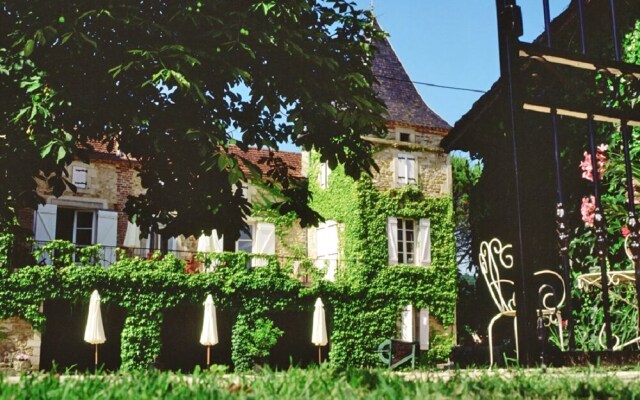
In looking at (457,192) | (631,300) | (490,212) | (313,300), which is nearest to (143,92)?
(490,212)

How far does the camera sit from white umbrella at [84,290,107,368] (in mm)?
16906

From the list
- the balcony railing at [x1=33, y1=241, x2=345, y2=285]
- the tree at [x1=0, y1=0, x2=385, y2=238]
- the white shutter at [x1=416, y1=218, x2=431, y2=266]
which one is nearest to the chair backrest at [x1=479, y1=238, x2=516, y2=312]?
the tree at [x1=0, y1=0, x2=385, y2=238]

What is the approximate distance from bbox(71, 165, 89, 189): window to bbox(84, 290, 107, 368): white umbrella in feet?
14.9

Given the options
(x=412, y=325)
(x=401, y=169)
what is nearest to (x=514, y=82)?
(x=412, y=325)

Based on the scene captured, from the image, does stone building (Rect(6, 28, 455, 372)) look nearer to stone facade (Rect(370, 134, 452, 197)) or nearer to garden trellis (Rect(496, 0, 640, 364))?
stone facade (Rect(370, 134, 452, 197))

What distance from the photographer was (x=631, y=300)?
20.6ft

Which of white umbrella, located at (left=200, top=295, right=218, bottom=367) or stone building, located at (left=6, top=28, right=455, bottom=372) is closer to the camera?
white umbrella, located at (left=200, top=295, right=218, bottom=367)

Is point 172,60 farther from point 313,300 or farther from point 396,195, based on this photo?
point 396,195

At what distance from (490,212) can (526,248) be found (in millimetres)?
7118

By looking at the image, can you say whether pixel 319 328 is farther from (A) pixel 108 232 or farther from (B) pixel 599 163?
(B) pixel 599 163

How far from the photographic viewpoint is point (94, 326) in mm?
17094

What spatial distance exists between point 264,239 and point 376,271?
3896mm

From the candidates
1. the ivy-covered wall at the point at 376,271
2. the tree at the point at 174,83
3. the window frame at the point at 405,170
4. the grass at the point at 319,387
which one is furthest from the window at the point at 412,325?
the grass at the point at 319,387

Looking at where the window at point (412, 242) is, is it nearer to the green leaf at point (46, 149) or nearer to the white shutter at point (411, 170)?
the white shutter at point (411, 170)
